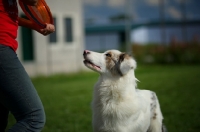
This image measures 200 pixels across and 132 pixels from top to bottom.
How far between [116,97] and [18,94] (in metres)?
1.63

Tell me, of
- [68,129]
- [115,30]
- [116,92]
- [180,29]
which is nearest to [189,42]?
[180,29]

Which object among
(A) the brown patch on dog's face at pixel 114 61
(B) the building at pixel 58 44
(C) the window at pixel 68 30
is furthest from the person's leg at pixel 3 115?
(C) the window at pixel 68 30

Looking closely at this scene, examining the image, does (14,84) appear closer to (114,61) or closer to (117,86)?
(117,86)

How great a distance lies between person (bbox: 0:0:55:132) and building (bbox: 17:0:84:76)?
1441cm

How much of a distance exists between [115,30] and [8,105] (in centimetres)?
2858

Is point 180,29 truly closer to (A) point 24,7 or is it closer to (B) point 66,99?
(B) point 66,99

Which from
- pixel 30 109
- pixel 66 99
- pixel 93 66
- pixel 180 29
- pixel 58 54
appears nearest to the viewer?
pixel 30 109

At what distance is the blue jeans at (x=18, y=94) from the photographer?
9.81 ft

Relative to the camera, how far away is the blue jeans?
2.99m

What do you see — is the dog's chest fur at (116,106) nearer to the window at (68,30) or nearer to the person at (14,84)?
the person at (14,84)

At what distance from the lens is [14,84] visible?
3008 millimetres

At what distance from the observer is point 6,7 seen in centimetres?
312

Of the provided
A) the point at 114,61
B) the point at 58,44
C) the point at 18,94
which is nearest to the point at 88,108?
the point at 114,61

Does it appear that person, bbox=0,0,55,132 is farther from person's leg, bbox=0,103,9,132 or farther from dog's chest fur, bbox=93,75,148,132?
dog's chest fur, bbox=93,75,148,132
